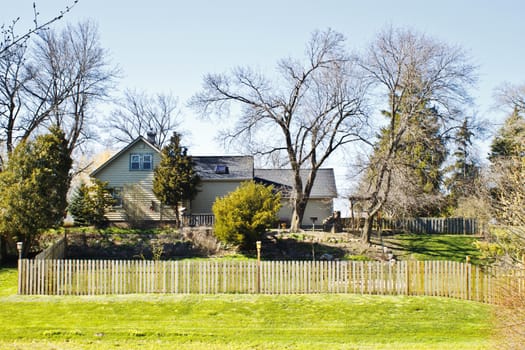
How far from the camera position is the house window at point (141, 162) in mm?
34156

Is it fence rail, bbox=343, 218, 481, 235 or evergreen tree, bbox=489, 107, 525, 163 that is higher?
evergreen tree, bbox=489, 107, 525, 163

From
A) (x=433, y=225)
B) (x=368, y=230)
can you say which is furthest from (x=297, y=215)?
(x=433, y=225)

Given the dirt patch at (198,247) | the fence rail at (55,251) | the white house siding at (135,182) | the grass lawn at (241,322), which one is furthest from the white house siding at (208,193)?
the grass lawn at (241,322)

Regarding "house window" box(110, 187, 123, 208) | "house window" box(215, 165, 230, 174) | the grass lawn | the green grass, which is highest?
"house window" box(215, 165, 230, 174)

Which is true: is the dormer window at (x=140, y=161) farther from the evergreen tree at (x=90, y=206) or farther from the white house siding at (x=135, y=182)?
the evergreen tree at (x=90, y=206)

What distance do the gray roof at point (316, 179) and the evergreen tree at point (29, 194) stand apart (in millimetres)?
17752

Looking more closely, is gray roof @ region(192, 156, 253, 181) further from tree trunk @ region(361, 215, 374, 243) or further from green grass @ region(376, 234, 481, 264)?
green grass @ region(376, 234, 481, 264)

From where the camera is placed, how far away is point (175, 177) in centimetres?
3141

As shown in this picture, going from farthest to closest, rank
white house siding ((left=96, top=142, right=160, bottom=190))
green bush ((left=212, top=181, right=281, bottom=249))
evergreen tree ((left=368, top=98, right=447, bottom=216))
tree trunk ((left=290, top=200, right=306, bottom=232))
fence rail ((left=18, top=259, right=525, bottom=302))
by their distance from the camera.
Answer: white house siding ((left=96, top=142, right=160, bottom=190)) → tree trunk ((left=290, top=200, right=306, bottom=232)) → evergreen tree ((left=368, top=98, right=447, bottom=216)) → green bush ((left=212, top=181, right=281, bottom=249)) → fence rail ((left=18, top=259, right=525, bottom=302))

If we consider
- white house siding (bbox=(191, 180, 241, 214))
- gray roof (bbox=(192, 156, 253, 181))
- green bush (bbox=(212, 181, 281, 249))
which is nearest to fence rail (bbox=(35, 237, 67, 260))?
green bush (bbox=(212, 181, 281, 249))

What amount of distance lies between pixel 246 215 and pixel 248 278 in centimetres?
765

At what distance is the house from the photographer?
3388 centimetres

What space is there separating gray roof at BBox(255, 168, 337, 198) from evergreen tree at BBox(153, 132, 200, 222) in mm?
7680

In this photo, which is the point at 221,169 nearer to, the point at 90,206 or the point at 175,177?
the point at 175,177
